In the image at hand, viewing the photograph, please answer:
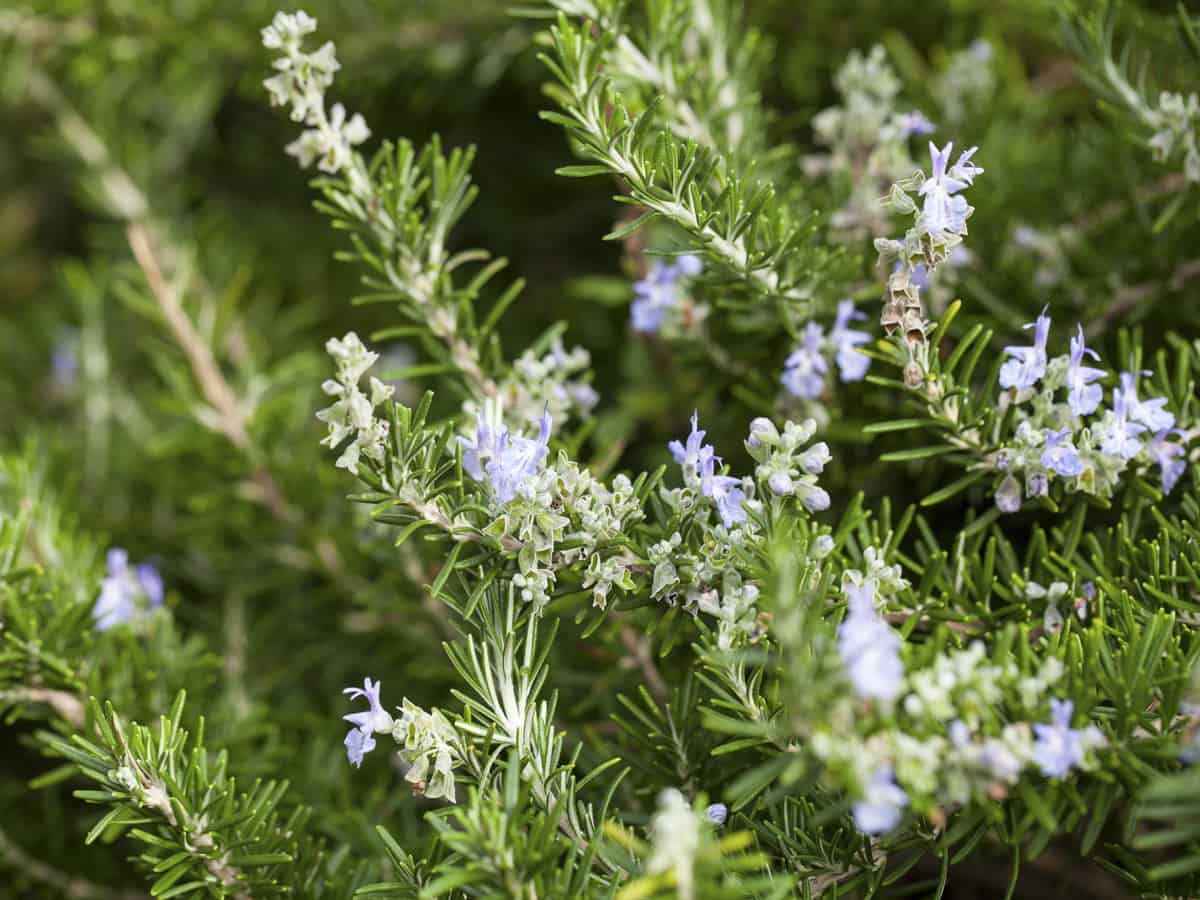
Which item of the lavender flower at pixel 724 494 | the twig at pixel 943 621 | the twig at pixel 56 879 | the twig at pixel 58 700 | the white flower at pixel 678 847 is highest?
the lavender flower at pixel 724 494

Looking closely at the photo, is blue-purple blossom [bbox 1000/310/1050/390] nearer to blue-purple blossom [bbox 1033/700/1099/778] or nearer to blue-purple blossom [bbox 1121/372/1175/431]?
blue-purple blossom [bbox 1121/372/1175/431]

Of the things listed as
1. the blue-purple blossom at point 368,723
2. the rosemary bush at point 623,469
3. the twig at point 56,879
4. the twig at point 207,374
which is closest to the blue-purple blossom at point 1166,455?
the rosemary bush at point 623,469

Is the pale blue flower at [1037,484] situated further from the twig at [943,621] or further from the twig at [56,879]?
the twig at [56,879]

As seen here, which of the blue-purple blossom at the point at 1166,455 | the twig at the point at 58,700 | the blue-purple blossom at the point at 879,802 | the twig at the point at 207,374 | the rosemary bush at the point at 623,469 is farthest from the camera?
the twig at the point at 207,374

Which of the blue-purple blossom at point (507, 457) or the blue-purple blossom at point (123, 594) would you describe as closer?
the blue-purple blossom at point (507, 457)

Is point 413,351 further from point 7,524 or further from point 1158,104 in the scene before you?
point 1158,104

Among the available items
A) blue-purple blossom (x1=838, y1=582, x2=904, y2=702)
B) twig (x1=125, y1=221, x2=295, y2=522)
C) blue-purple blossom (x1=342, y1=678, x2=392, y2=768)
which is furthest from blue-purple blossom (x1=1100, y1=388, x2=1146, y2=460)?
twig (x1=125, y1=221, x2=295, y2=522)

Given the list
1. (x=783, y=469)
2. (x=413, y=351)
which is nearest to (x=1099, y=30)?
(x=783, y=469)

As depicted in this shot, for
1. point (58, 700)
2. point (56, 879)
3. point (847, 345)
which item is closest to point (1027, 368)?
point (847, 345)

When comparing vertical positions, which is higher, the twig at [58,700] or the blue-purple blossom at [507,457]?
the blue-purple blossom at [507,457]
